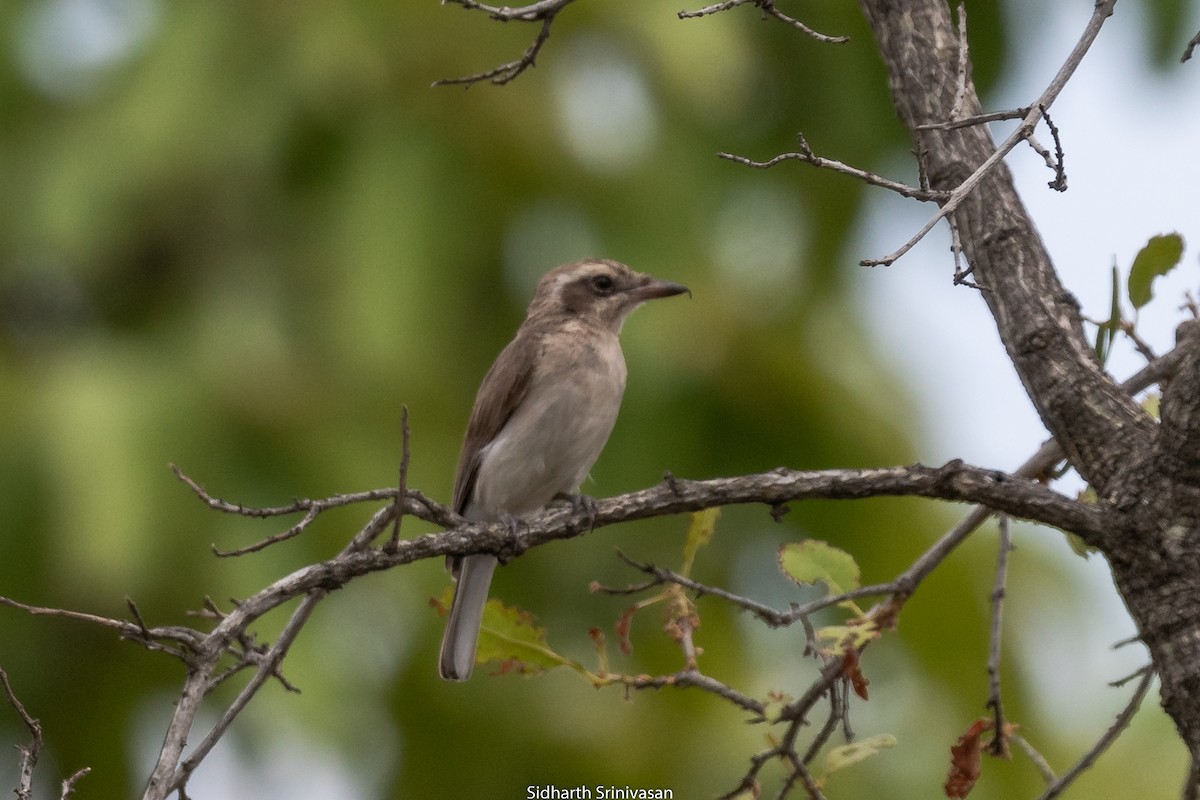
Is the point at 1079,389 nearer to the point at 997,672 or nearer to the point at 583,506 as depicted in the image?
the point at 997,672

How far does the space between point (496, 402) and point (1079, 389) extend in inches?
123

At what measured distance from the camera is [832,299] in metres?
9.34

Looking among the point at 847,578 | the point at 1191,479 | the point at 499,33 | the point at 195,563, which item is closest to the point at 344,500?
the point at 847,578

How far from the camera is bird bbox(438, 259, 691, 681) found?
5.94 meters

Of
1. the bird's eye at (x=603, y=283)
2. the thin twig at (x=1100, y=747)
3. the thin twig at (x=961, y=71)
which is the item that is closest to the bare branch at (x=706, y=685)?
the thin twig at (x=1100, y=747)

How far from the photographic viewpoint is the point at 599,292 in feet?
21.6

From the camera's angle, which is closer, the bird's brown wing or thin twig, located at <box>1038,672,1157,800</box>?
thin twig, located at <box>1038,672,1157,800</box>

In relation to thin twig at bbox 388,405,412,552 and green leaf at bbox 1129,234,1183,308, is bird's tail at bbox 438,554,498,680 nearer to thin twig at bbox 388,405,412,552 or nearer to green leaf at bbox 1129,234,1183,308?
thin twig at bbox 388,405,412,552

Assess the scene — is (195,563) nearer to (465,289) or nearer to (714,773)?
(465,289)

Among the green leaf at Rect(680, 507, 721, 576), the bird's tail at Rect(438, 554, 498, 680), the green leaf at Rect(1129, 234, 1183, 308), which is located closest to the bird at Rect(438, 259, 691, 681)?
the bird's tail at Rect(438, 554, 498, 680)

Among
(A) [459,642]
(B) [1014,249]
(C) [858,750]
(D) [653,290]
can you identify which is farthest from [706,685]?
(D) [653,290]

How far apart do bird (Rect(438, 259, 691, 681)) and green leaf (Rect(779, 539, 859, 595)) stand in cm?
198

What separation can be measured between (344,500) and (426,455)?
492 centimetres

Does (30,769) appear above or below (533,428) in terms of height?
below
